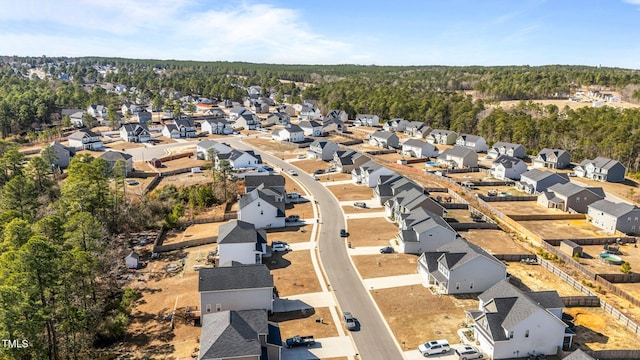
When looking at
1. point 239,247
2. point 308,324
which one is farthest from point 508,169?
point 308,324

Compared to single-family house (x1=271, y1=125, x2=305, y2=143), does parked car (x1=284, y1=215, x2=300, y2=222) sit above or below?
below

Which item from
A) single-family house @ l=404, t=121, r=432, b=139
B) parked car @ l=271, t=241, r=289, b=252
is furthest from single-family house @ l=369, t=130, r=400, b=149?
parked car @ l=271, t=241, r=289, b=252

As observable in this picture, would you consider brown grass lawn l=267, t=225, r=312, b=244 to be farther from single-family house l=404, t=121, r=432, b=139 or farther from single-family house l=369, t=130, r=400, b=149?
single-family house l=404, t=121, r=432, b=139

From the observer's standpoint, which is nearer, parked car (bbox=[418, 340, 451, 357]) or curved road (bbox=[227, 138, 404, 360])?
parked car (bbox=[418, 340, 451, 357])

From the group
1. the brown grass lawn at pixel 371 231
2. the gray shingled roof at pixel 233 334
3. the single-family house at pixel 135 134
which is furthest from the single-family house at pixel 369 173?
the single-family house at pixel 135 134

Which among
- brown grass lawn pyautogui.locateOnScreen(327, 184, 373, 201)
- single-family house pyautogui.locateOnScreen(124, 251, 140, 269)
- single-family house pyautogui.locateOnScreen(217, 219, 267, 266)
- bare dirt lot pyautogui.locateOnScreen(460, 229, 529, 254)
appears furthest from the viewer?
brown grass lawn pyautogui.locateOnScreen(327, 184, 373, 201)

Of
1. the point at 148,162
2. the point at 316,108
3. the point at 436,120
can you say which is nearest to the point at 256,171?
the point at 148,162

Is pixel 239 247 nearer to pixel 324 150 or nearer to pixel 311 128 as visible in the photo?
pixel 324 150
